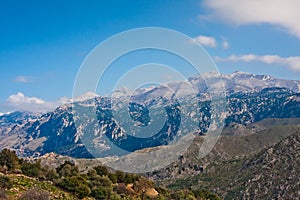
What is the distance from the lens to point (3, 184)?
41.9m

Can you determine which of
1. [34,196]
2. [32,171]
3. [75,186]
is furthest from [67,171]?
[34,196]

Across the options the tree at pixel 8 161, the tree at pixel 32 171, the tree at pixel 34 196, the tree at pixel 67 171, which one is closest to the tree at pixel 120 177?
the tree at pixel 67 171

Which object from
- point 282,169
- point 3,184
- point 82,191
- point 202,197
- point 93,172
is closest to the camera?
point 3,184

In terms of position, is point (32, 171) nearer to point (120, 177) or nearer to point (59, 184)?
point (59, 184)

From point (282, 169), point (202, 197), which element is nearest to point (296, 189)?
point (282, 169)

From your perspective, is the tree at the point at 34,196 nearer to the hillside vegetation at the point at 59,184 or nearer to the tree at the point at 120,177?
the hillside vegetation at the point at 59,184

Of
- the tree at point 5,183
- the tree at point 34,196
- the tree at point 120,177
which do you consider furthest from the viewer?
the tree at point 120,177

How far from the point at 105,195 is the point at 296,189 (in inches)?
5321

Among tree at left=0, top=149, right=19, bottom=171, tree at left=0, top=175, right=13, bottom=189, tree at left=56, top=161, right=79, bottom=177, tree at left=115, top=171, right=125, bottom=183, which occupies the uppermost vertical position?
tree at left=0, top=149, right=19, bottom=171

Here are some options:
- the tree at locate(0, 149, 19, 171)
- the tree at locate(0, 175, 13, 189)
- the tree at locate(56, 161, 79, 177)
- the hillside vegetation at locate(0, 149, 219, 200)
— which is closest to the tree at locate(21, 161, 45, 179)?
the hillside vegetation at locate(0, 149, 219, 200)

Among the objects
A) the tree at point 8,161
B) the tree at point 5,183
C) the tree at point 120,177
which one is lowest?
the tree at point 120,177

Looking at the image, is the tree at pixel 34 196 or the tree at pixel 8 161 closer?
the tree at pixel 34 196

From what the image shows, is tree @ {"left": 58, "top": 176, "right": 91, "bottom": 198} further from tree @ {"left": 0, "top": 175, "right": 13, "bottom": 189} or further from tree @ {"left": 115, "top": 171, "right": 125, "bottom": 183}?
tree @ {"left": 115, "top": 171, "right": 125, "bottom": 183}

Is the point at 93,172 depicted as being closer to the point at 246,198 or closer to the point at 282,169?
the point at 246,198
